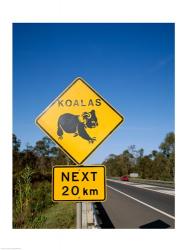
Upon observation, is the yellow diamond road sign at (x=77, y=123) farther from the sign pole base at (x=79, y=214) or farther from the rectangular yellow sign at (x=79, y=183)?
the sign pole base at (x=79, y=214)

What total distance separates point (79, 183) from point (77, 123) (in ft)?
2.20

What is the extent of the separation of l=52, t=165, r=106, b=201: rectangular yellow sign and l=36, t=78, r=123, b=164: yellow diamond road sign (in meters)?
0.16

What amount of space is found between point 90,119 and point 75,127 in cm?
18

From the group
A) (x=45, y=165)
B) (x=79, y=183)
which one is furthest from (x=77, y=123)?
(x=45, y=165)

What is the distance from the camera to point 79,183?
13.6 feet

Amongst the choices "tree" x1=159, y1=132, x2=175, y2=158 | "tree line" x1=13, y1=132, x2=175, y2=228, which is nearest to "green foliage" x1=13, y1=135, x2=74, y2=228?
"tree line" x1=13, y1=132, x2=175, y2=228

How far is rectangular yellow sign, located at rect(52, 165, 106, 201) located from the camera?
415 cm

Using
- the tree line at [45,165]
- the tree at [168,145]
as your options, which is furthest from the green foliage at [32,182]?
the tree at [168,145]

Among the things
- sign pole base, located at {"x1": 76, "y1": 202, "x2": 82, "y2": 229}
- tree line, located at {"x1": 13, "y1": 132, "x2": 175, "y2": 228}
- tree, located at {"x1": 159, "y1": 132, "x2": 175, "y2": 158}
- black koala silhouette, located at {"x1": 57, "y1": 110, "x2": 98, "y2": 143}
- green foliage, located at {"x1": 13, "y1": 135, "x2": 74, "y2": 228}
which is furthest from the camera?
tree, located at {"x1": 159, "y1": 132, "x2": 175, "y2": 158}

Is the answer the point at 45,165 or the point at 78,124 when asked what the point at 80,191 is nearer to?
the point at 78,124

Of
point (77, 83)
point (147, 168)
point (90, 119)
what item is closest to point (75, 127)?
point (90, 119)

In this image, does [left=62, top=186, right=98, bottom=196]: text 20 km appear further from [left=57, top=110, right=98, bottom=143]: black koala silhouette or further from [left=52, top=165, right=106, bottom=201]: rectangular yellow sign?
[left=57, top=110, right=98, bottom=143]: black koala silhouette

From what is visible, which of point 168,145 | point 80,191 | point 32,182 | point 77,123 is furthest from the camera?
point 168,145

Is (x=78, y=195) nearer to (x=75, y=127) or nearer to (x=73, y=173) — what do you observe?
(x=73, y=173)
